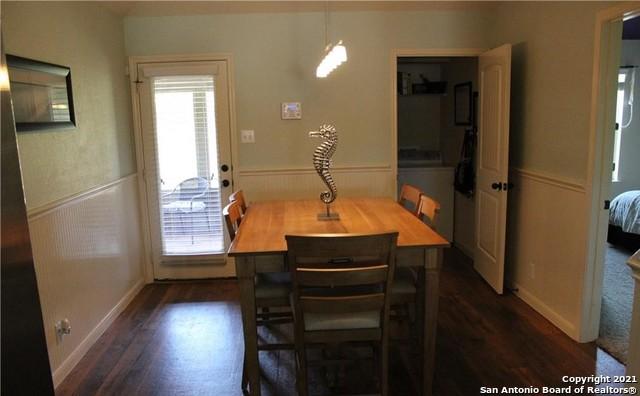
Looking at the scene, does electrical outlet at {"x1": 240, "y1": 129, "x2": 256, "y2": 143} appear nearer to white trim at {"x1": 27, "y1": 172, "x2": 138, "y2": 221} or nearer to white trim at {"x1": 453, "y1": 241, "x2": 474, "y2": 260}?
white trim at {"x1": 27, "y1": 172, "x2": 138, "y2": 221}

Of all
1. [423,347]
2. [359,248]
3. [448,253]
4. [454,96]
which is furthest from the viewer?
[454,96]

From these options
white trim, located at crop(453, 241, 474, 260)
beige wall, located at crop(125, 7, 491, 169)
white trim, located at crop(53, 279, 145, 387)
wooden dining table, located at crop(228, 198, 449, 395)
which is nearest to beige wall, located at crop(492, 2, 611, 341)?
beige wall, located at crop(125, 7, 491, 169)

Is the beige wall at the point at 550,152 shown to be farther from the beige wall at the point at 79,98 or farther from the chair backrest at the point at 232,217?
the beige wall at the point at 79,98

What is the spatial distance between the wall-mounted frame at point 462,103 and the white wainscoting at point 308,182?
4.12 ft

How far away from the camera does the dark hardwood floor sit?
246 centimetres

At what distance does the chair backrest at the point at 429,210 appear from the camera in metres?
2.53

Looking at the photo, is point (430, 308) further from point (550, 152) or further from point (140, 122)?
point (140, 122)

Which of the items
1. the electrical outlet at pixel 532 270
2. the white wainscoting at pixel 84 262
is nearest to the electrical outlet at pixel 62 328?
the white wainscoting at pixel 84 262

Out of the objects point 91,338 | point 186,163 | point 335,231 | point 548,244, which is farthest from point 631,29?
point 91,338

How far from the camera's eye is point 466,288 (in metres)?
3.78

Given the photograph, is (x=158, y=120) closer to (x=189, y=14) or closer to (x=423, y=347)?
(x=189, y=14)

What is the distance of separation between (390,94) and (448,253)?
1846mm

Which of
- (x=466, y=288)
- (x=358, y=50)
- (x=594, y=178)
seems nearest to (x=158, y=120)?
(x=358, y=50)

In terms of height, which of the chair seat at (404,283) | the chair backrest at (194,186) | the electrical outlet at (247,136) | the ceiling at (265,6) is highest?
the ceiling at (265,6)
